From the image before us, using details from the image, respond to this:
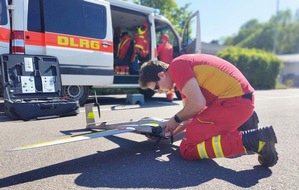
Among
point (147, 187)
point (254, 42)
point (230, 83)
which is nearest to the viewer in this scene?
point (147, 187)

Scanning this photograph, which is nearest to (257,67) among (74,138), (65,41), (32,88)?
(65,41)

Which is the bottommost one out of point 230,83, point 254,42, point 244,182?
point 244,182

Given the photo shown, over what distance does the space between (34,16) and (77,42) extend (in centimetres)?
90

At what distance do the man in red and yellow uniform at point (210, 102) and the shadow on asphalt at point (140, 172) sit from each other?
0.15m

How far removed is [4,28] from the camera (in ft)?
14.4

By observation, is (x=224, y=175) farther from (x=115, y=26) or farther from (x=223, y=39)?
(x=223, y=39)

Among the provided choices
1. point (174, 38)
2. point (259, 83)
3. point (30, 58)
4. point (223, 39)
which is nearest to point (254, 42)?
point (223, 39)

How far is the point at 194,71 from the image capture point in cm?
247

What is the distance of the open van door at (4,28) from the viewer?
14.4 feet

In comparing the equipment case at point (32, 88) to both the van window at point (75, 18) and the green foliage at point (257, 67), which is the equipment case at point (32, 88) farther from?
the green foliage at point (257, 67)

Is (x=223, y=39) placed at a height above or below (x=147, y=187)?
above

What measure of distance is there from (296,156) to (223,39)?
3275 inches

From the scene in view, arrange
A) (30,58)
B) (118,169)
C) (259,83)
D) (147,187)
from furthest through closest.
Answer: (259,83)
(30,58)
(118,169)
(147,187)

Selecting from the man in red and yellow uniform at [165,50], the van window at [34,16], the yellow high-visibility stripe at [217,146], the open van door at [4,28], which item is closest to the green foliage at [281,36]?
the man in red and yellow uniform at [165,50]
